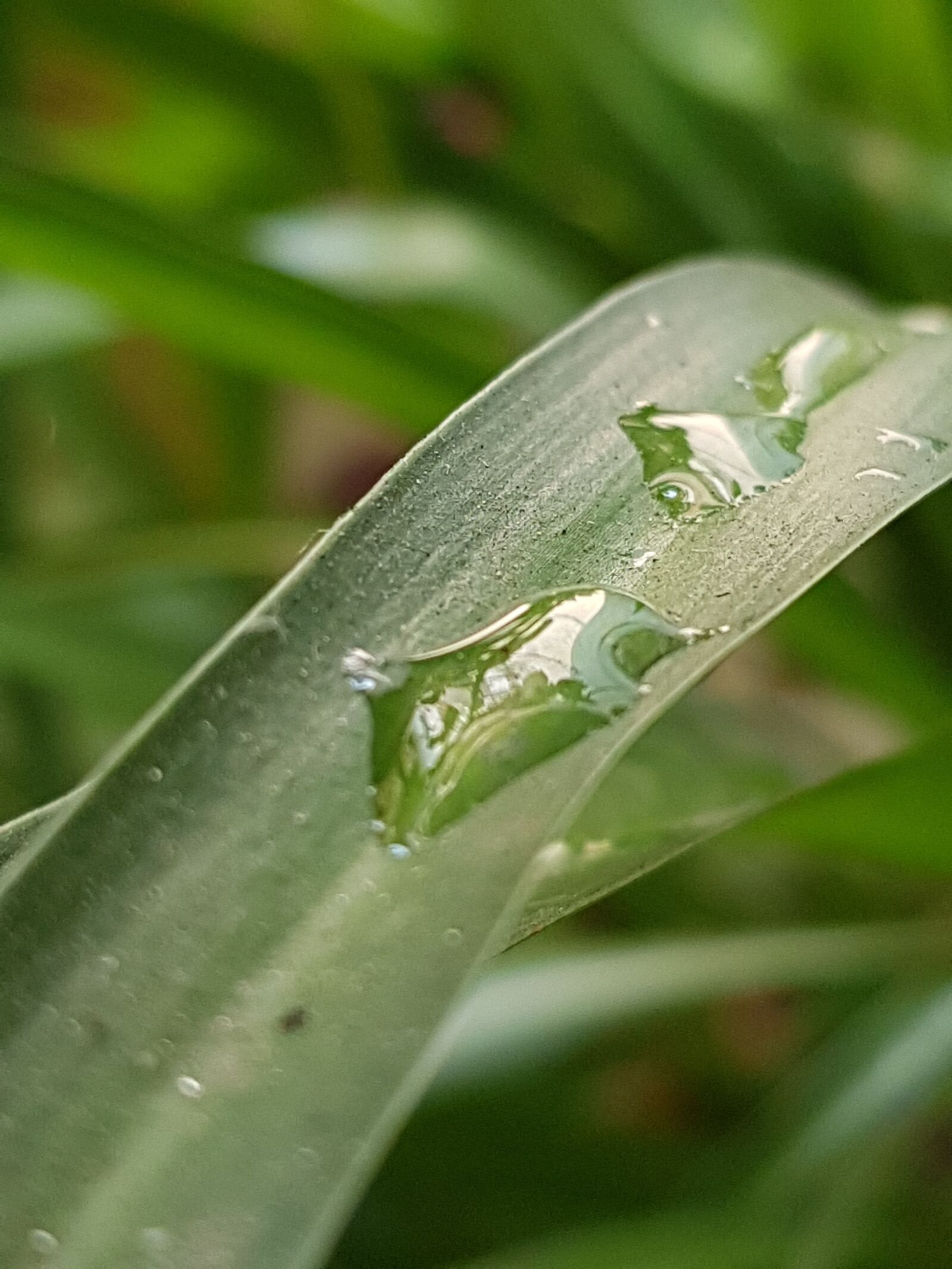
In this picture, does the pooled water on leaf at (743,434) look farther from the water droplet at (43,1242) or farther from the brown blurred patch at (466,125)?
the brown blurred patch at (466,125)

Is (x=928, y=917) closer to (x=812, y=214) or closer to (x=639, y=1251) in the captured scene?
(x=639, y=1251)

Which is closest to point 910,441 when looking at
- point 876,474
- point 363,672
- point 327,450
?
point 876,474

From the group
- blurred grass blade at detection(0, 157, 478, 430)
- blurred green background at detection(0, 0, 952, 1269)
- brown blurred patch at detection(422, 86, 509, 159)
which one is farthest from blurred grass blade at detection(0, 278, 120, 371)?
brown blurred patch at detection(422, 86, 509, 159)

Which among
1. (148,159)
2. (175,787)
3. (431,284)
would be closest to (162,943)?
(175,787)

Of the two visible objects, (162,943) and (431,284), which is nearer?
(162,943)

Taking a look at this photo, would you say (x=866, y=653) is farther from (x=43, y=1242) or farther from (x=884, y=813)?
(x=43, y=1242)

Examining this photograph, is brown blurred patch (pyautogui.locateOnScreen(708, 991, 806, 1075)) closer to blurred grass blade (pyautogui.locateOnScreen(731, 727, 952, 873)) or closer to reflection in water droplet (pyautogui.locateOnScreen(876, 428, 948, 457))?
blurred grass blade (pyautogui.locateOnScreen(731, 727, 952, 873))

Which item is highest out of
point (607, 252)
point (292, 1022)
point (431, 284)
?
point (607, 252)
